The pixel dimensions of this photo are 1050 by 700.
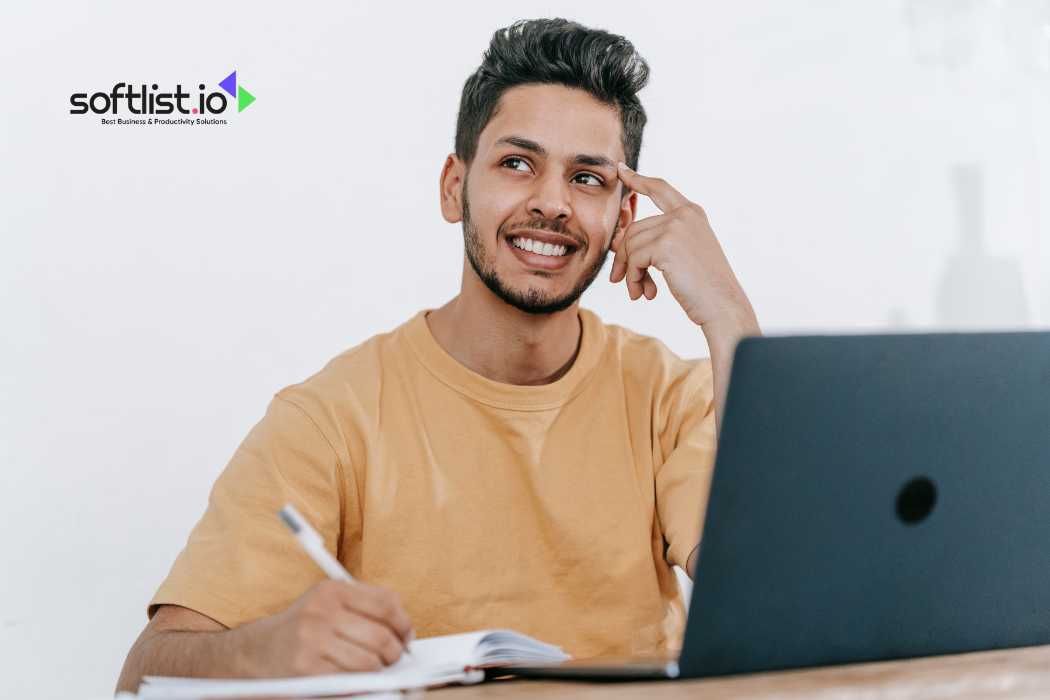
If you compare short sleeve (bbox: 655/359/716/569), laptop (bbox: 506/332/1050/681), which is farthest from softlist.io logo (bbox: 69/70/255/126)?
laptop (bbox: 506/332/1050/681)

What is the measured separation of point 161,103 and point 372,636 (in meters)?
1.40

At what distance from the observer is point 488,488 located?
1.54m

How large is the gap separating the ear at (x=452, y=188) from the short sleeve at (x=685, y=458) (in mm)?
471

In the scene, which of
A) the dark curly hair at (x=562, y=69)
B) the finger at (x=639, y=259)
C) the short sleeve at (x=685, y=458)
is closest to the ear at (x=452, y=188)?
the dark curly hair at (x=562, y=69)

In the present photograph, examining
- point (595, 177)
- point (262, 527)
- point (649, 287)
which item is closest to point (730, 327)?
point (649, 287)

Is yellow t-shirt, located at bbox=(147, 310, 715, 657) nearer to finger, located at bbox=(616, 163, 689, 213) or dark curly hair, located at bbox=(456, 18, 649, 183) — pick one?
finger, located at bbox=(616, 163, 689, 213)

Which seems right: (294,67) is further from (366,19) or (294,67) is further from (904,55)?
(904,55)

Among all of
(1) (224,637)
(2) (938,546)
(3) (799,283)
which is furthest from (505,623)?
(3) (799,283)

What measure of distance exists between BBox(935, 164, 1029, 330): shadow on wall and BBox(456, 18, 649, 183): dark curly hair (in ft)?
4.12

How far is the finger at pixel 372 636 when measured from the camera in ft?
2.83

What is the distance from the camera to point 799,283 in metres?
2.57

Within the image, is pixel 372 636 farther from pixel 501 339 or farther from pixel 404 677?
pixel 501 339

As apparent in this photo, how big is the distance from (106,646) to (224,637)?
3.08ft

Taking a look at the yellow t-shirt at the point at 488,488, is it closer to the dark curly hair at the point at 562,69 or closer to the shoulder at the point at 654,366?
the shoulder at the point at 654,366
